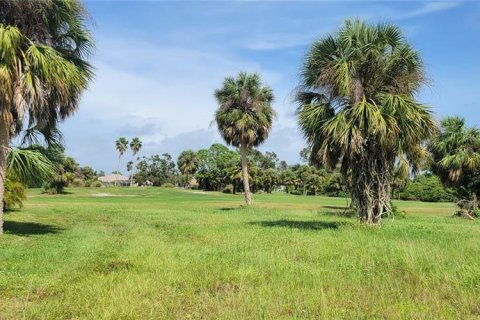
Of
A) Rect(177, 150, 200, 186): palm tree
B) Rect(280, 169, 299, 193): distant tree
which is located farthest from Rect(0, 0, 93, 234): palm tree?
Rect(177, 150, 200, 186): palm tree

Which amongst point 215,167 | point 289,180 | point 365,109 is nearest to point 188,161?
point 215,167

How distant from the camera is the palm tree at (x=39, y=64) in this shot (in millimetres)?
15070

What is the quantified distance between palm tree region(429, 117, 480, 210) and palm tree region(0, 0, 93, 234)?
2786cm

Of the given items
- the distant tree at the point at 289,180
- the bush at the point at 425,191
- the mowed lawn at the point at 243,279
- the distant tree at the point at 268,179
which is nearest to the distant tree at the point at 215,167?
the distant tree at the point at 268,179

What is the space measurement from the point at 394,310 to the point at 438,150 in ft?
111

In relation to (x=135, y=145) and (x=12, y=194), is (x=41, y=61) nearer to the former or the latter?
(x=12, y=194)

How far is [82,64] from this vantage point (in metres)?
17.8

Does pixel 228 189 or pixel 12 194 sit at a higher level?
pixel 228 189

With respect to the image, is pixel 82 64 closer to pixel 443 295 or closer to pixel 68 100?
pixel 68 100

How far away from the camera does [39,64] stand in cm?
1545

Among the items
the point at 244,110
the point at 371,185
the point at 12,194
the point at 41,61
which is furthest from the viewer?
the point at 244,110

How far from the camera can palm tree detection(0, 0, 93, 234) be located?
15.1 m

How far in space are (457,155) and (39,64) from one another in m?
31.1

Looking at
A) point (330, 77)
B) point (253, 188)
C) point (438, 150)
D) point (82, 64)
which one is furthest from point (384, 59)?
point (253, 188)
